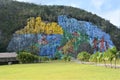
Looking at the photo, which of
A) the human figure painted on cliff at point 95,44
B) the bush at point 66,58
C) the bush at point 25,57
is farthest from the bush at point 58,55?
the bush at point 25,57

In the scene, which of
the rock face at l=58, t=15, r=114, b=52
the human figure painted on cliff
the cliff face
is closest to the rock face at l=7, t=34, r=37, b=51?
the cliff face

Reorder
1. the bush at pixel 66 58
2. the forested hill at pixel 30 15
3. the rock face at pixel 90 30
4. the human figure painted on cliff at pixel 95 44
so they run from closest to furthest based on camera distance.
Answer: the bush at pixel 66 58, the forested hill at pixel 30 15, the human figure painted on cliff at pixel 95 44, the rock face at pixel 90 30

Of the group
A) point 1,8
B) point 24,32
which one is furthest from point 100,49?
point 1,8

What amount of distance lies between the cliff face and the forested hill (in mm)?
2617

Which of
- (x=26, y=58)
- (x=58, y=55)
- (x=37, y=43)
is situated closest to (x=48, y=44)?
(x=37, y=43)

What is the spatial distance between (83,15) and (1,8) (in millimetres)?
24726

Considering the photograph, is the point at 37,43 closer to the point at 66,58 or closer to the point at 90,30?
the point at 66,58

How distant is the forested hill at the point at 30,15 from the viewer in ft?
356

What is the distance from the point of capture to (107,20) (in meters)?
128

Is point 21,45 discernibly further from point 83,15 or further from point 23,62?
point 83,15

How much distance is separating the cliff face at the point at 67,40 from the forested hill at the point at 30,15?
2.62 meters

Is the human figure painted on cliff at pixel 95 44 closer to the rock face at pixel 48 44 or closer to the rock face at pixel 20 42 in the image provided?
the rock face at pixel 48 44

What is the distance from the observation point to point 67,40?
4274 inches

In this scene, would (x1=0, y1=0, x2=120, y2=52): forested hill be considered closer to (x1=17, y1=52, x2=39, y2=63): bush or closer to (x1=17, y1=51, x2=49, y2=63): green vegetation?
(x1=17, y1=51, x2=49, y2=63): green vegetation
